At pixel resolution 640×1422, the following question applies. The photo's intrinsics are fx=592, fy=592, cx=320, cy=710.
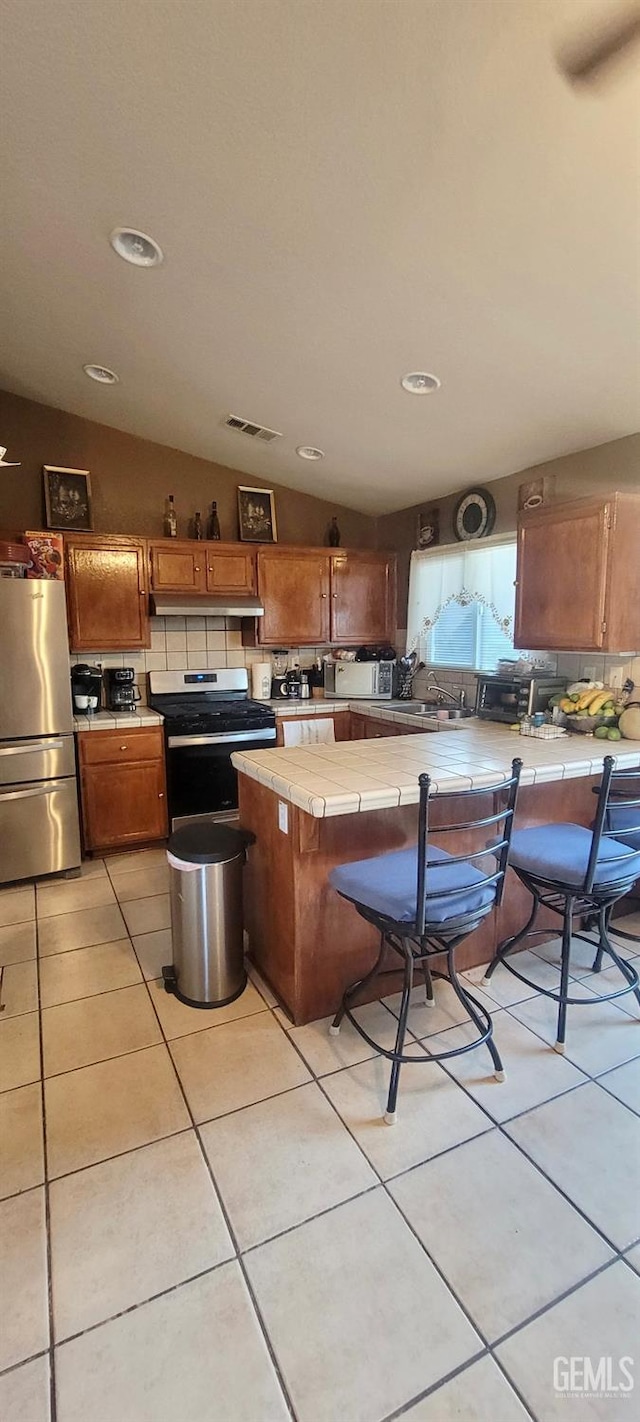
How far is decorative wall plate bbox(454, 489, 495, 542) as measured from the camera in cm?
375

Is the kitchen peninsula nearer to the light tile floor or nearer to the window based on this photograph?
the light tile floor

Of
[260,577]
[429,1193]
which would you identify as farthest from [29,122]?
[429,1193]

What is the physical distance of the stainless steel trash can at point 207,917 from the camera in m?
2.16

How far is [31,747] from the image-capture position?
3.21m

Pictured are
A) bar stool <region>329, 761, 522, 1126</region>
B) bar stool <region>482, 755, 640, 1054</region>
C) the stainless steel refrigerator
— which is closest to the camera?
bar stool <region>329, 761, 522, 1126</region>

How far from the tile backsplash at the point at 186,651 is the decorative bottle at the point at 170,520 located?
23.4 inches

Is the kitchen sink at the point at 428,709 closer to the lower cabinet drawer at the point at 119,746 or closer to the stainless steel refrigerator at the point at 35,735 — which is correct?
the lower cabinet drawer at the point at 119,746

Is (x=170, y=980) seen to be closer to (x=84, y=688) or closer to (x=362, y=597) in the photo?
(x=84, y=688)

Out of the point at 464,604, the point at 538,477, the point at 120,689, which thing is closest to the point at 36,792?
the point at 120,689

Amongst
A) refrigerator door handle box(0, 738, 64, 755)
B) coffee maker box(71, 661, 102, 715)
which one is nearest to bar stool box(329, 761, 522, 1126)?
refrigerator door handle box(0, 738, 64, 755)

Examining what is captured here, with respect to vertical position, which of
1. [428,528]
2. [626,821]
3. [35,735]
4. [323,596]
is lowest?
[626,821]

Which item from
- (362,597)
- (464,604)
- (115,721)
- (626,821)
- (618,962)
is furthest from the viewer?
(362,597)

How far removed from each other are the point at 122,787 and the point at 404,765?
220 centimetres

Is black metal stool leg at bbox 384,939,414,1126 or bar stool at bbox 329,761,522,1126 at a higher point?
bar stool at bbox 329,761,522,1126
